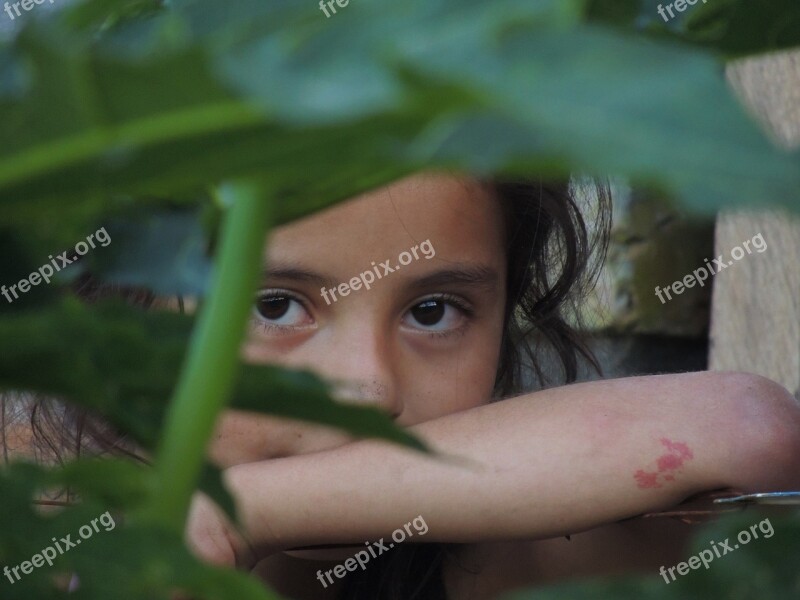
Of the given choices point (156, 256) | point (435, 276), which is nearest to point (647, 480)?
point (435, 276)

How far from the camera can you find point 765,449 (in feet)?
2.97

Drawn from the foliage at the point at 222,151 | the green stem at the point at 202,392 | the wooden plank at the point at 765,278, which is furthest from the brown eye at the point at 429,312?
the green stem at the point at 202,392

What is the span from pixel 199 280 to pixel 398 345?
3.29 ft

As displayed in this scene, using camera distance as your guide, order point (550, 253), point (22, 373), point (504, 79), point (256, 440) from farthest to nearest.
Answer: point (550, 253)
point (256, 440)
point (22, 373)
point (504, 79)

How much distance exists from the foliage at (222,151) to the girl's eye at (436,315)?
3.27ft

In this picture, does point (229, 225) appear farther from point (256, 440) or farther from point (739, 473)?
point (256, 440)

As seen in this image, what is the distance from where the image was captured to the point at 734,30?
1.43 feet

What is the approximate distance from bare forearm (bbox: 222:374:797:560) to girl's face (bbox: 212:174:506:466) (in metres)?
0.22

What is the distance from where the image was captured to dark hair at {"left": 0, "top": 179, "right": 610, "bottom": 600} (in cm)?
139

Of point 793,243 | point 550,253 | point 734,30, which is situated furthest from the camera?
point 550,253

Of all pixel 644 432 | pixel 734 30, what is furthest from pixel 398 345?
pixel 734 30

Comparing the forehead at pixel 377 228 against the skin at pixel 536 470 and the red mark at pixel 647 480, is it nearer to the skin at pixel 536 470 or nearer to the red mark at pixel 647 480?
the skin at pixel 536 470

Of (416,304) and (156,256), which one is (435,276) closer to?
(416,304)

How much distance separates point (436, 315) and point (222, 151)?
114 cm
